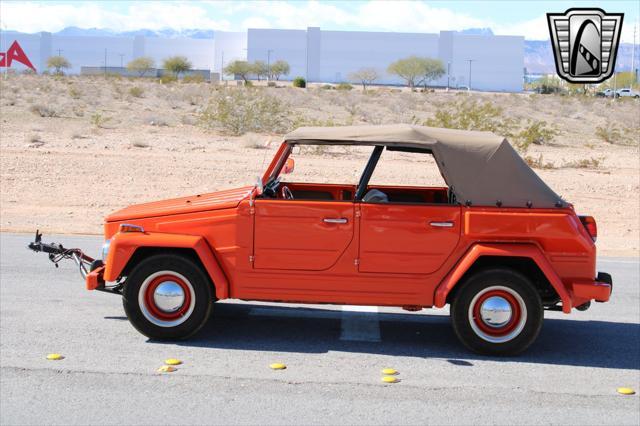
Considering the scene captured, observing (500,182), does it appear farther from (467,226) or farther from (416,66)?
(416,66)

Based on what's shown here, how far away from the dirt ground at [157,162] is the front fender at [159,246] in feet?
5.67

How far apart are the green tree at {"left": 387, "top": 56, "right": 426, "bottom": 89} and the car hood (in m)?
88.5

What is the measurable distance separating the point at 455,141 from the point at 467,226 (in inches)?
29.7

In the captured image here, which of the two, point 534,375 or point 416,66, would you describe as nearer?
point 534,375

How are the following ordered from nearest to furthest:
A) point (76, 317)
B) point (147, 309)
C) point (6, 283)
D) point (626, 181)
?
Result: point (147, 309)
point (76, 317)
point (6, 283)
point (626, 181)

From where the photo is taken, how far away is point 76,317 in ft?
28.0

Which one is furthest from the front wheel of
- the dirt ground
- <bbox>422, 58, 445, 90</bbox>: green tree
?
<bbox>422, 58, 445, 90</bbox>: green tree

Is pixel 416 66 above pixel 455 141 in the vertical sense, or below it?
above

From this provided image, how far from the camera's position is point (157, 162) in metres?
22.5

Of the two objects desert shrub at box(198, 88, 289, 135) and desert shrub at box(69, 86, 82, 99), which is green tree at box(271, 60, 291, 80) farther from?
desert shrub at box(198, 88, 289, 135)

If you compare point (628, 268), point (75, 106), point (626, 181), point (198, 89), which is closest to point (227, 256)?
point (628, 268)

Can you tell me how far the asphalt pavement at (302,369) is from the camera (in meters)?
6.18

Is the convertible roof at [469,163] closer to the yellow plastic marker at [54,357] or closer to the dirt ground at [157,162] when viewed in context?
the dirt ground at [157,162]

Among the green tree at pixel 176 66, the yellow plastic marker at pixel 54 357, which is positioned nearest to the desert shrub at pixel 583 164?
the yellow plastic marker at pixel 54 357
